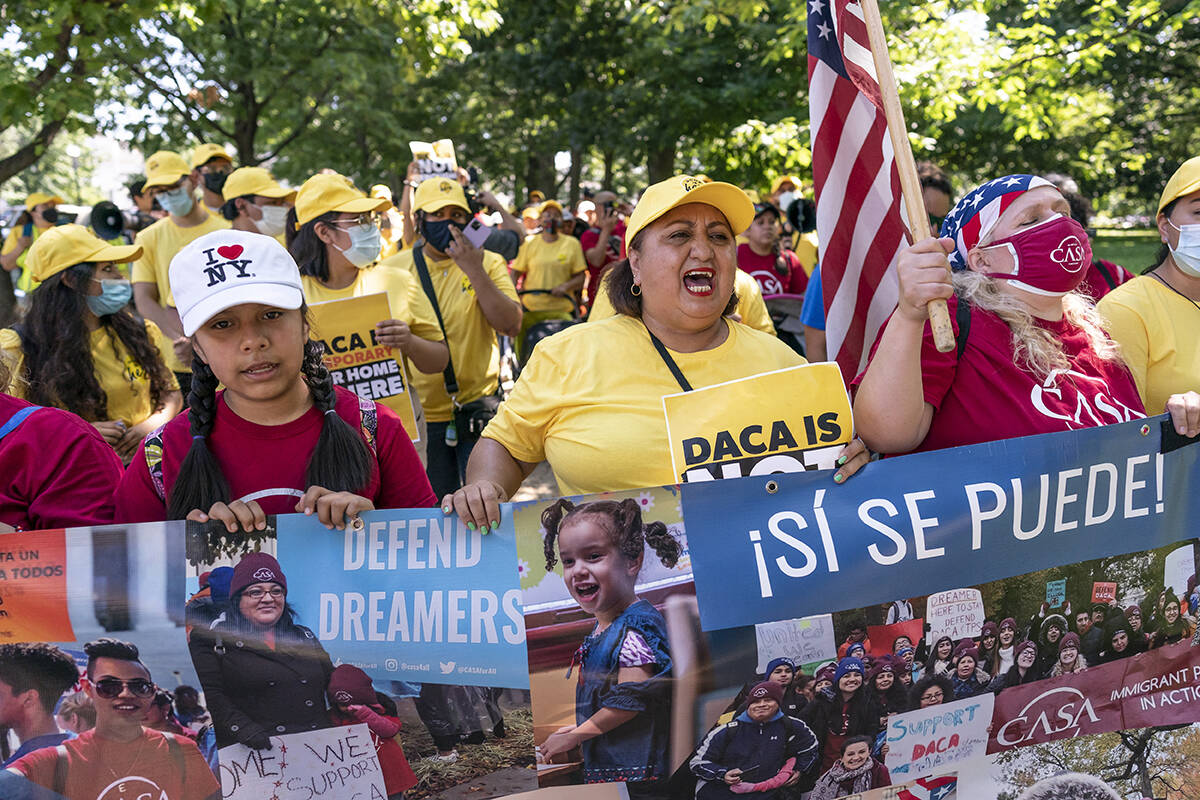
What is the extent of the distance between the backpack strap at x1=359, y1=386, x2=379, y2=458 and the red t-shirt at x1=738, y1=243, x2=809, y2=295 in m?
5.57

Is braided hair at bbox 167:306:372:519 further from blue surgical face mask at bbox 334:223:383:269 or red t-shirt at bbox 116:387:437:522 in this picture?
blue surgical face mask at bbox 334:223:383:269

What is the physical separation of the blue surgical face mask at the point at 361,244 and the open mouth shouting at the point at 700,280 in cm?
243

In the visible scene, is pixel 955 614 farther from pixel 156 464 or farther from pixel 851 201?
pixel 156 464

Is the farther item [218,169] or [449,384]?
[218,169]

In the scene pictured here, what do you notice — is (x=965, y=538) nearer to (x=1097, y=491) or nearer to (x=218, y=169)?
(x=1097, y=491)

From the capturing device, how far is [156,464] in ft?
9.09

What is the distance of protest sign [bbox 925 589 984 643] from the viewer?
110 inches

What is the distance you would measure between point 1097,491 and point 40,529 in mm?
2830

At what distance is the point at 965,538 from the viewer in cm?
281

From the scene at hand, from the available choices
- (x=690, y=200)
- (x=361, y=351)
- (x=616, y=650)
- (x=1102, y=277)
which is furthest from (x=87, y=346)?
(x=1102, y=277)

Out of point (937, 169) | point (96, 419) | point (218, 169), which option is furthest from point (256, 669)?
point (218, 169)

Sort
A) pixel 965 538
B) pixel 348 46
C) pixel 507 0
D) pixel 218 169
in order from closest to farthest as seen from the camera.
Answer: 1. pixel 965 538
2. pixel 218 169
3. pixel 348 46
4. pixel 507 0

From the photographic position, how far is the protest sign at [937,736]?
2771 mm

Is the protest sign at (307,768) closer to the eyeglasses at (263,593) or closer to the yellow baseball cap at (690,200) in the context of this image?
the eyeglasses at (263,593)
